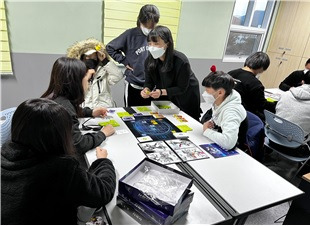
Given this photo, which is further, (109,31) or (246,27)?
(246,27)

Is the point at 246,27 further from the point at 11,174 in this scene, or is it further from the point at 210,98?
the point at 11,174

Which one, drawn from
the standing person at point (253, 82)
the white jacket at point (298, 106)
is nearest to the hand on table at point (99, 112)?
the standing person at point (253, 82)

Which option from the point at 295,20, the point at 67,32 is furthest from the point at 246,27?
the point at 67,32

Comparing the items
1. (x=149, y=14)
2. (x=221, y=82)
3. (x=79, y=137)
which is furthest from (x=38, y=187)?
(x=149, y=14)

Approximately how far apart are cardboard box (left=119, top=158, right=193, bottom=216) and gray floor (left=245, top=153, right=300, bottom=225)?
1128 mm

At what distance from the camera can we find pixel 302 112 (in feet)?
6.76

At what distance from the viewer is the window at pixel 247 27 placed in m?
3.85

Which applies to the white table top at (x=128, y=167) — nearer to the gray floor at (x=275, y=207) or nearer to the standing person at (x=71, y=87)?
the standing person at (x=71, y=87)

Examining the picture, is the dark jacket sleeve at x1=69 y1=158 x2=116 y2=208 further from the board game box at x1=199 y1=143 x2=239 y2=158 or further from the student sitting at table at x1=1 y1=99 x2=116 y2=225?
the board game box at x1=199 y1=143 x2=239 y2=158

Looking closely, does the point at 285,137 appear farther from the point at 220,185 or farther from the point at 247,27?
the point at 247,27

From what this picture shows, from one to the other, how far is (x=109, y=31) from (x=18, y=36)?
103 centimetres

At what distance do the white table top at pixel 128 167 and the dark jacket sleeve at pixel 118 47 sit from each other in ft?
2.65

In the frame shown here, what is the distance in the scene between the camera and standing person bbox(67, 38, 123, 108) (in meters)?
2.07

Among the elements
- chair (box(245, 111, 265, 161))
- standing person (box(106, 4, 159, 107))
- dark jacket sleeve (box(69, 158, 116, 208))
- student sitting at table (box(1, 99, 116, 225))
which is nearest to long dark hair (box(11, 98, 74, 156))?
A: student sitting at table (box(1, 99, 116, 225))
